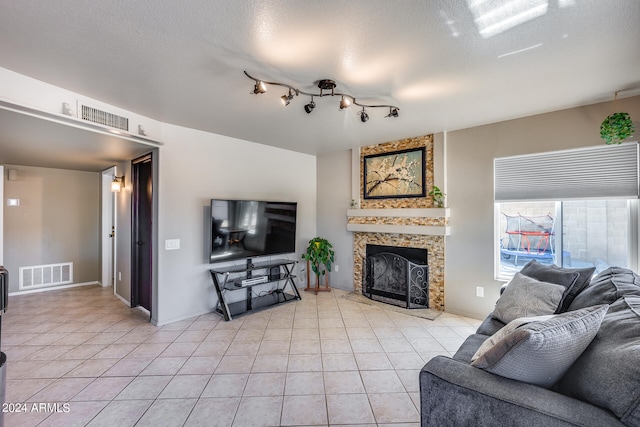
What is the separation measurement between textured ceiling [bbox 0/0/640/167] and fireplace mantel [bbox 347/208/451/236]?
1.43 metres

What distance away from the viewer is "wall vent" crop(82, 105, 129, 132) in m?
2.62

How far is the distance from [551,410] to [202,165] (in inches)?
153

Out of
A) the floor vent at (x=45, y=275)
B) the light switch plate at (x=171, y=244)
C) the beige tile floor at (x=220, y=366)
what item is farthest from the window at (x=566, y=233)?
the floor vent at (x=45, y=275)

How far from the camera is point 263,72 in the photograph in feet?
7.11

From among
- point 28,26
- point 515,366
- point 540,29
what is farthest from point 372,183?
point 28,26

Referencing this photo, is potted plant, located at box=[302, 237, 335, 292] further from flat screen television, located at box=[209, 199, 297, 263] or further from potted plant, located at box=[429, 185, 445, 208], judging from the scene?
potted plant, located at box=[429, 185, 445, 208]

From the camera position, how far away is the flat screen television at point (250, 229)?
12.0 ft

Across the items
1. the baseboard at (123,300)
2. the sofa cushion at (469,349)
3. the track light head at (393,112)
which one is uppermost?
the track light head at (393,112)

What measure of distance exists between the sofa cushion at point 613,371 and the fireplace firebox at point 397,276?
108 inches

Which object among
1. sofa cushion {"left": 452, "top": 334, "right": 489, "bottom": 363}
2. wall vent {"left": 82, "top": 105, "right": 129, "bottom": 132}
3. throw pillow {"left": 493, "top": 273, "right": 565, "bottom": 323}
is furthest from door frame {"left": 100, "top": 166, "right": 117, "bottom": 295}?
throw pillow {"left": 493, "top": 273, "right": 565, "bottom": 323}

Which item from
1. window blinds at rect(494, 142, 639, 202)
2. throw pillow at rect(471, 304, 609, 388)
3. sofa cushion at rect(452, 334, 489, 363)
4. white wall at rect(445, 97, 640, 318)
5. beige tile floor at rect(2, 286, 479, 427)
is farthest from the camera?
white wall at rect(445, 97, 640, 318)

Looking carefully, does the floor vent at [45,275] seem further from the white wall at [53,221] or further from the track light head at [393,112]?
the track light head at [393,112]

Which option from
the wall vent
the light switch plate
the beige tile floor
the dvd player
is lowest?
the beige tile floor

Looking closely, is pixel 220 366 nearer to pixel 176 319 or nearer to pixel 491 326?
pixel 176 319
